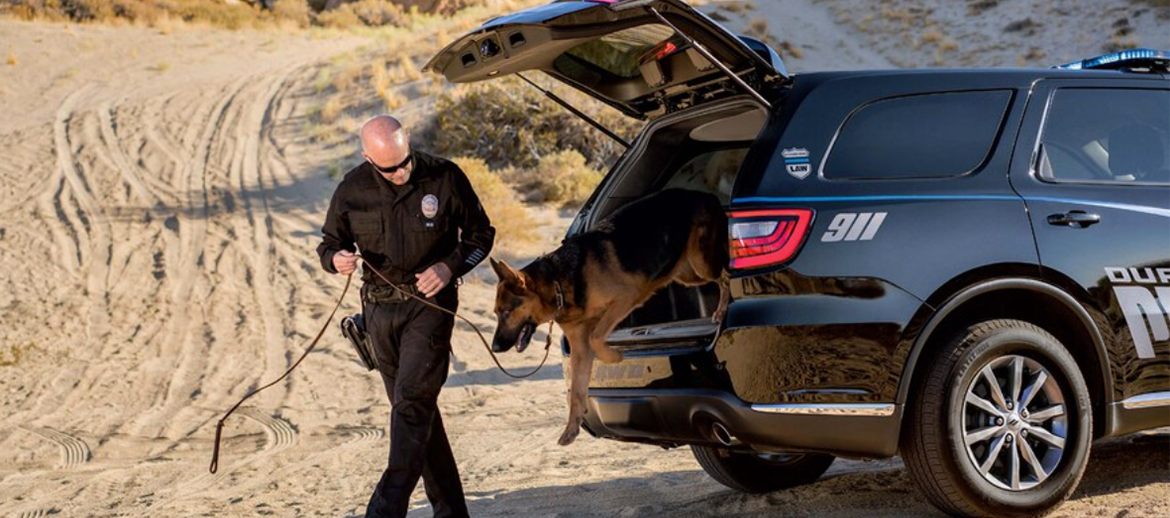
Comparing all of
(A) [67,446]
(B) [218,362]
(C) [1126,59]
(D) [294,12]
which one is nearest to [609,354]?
(C) [1126,59]

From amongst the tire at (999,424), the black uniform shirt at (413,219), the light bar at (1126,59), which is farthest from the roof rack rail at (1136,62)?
the black uniform shirt at (413,219)

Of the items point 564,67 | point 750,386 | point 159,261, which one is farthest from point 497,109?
point 750,386

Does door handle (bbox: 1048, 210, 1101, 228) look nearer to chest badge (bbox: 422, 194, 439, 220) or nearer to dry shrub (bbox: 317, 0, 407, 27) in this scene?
chest badge (bbox: 422, 194, 439, 220)

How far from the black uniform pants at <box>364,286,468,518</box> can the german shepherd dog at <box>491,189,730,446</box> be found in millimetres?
287

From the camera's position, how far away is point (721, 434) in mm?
5133

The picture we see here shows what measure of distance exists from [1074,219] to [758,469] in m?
1.93

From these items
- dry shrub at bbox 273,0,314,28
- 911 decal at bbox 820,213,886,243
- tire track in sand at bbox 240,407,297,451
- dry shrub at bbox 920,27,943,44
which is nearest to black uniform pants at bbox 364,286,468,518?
911 decal at bbox 820,213,886,243

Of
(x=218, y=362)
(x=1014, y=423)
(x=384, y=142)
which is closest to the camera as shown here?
(x=1014, y=423)

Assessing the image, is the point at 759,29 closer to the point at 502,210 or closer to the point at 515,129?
the point at 515,129

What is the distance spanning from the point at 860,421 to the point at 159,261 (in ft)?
46.5

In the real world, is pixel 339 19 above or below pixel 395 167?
above

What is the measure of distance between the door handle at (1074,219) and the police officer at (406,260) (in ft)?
7.82

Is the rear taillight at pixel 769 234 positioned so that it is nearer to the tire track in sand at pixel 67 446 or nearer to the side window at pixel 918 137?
the side window at pixel 918 137

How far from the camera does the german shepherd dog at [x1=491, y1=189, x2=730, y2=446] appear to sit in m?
5.55
